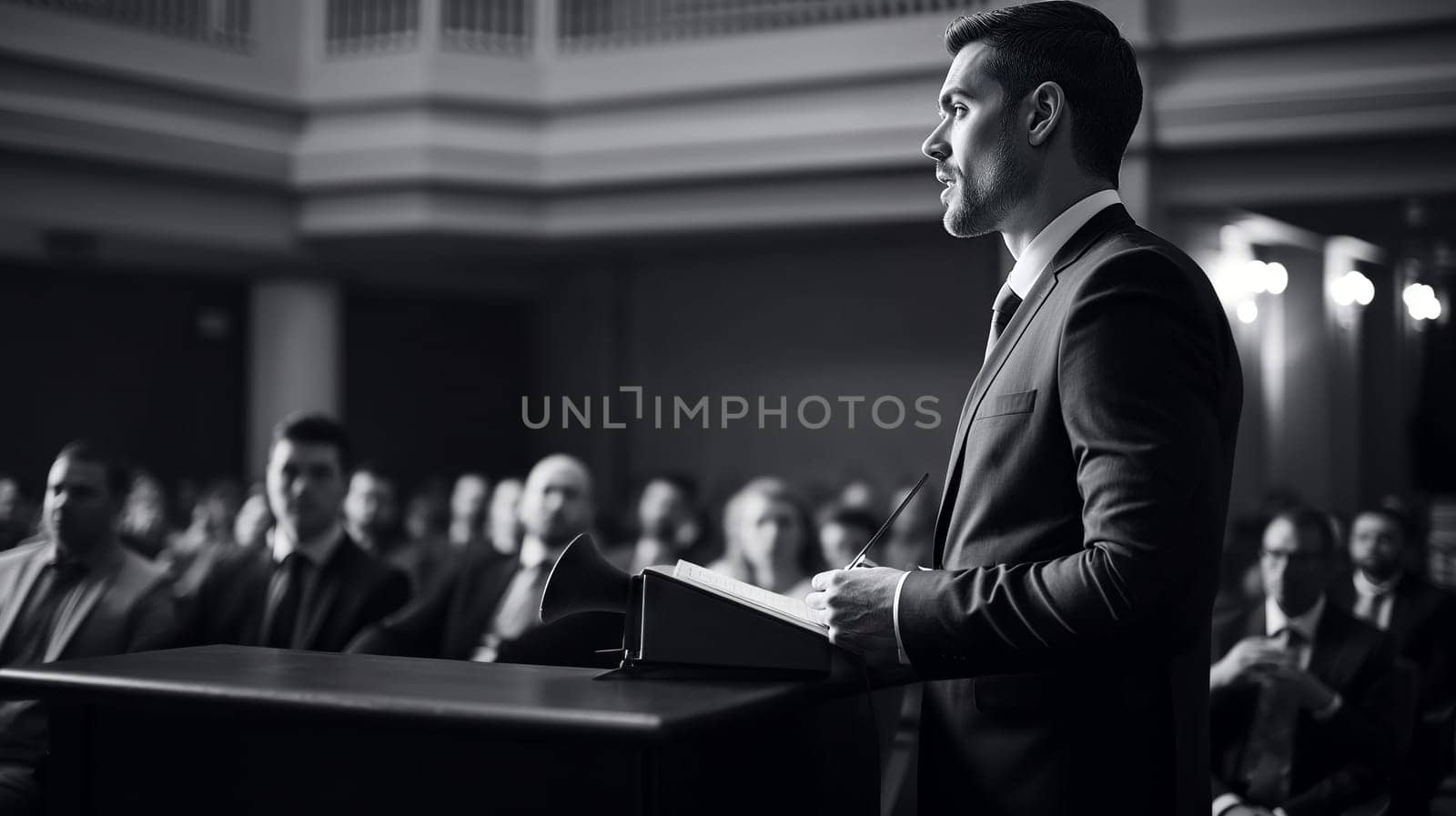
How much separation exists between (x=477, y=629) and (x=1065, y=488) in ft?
11.1

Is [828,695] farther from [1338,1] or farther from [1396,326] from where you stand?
[1396,326]

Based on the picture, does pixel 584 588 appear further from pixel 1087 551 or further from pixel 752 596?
pixel 1087 551

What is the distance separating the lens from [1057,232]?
151 centimetres

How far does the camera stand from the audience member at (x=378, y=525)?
5746 millimetres

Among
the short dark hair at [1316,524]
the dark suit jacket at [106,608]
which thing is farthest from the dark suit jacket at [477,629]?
the short dark hair at [1316,524]

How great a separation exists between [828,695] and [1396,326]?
9.69 meters

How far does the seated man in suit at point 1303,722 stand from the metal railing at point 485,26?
659cm

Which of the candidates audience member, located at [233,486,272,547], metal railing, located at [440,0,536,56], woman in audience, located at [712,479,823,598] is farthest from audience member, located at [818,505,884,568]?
metal railing, located at [440,0,536,56]

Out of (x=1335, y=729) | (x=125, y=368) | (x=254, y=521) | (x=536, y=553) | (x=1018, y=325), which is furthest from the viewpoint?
(x=125, y=368)

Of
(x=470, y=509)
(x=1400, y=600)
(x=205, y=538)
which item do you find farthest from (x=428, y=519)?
(x=1400, y=600)

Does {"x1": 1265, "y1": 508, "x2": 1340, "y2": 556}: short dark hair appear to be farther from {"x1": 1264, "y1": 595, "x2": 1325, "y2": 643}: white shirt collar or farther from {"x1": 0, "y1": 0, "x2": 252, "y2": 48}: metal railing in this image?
{"x1": 0, "y1": 0, "x2": 252, "y2": 48}: metal railing

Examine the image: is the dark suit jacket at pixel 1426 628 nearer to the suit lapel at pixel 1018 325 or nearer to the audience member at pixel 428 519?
the suit lapel at pixel 1018 325

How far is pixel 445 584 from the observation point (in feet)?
13.1

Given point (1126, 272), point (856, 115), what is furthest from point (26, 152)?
point (1126, 272)
